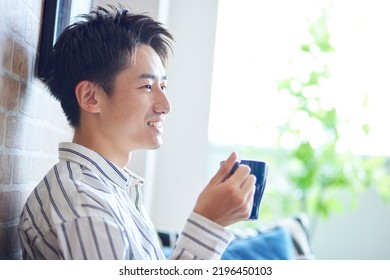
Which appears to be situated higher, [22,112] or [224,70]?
[224,70]

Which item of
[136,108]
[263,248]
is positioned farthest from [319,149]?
[136,108]

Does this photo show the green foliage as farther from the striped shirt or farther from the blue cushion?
the striped shirt

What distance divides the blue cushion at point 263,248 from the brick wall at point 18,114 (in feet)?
2.23

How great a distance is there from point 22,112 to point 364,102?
6.46ft

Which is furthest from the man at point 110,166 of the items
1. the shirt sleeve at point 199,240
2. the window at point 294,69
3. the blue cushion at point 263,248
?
the window at point 294,69

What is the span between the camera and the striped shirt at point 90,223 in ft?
2.86

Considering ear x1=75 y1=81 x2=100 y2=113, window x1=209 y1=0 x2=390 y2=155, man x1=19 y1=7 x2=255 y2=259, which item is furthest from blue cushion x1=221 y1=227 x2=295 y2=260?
window x1=209 y1=0 x2=390 y2=155

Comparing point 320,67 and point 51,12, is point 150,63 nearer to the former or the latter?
point 51,12

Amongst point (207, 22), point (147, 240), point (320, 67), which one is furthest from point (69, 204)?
point (320, 67)

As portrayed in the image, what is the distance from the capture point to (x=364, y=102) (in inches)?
107

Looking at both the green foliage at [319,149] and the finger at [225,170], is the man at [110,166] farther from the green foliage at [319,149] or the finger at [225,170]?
the green foliage at [319,149]

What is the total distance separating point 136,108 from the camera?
1.11m

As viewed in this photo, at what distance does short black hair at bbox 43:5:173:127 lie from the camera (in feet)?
3.60

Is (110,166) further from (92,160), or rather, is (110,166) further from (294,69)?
(294,69)
